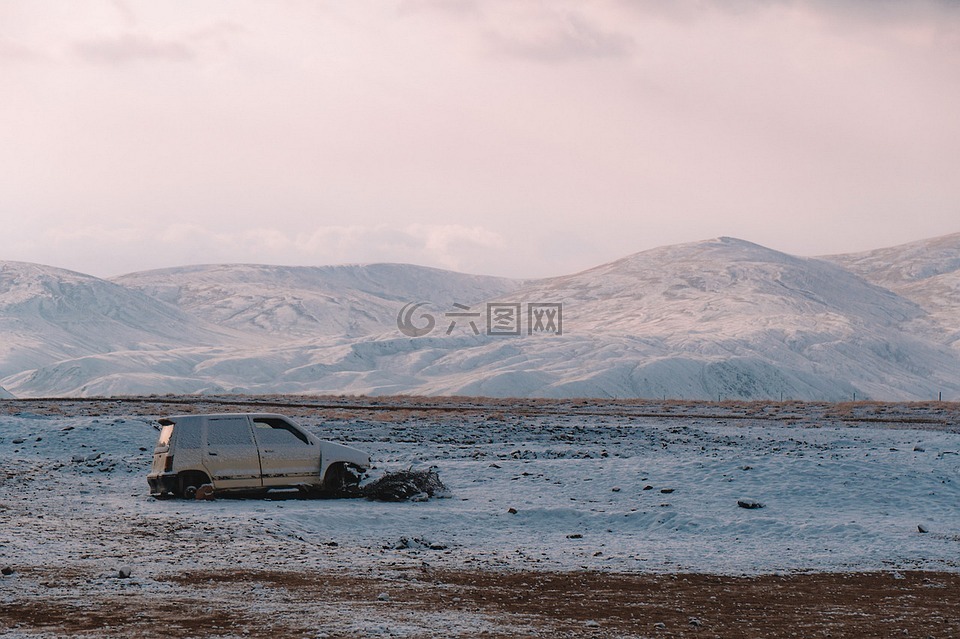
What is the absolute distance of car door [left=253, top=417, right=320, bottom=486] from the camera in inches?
835

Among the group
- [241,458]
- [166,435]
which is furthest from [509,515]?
[166,435]

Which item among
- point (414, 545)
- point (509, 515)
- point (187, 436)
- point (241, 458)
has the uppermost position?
point (187, 436)

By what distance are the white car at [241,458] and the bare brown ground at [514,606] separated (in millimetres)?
7600

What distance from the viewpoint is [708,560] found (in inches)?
613

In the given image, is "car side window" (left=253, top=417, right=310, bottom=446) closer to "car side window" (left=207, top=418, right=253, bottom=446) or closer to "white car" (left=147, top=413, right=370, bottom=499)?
"white car" (left=147, top=413, right=370, bottom=499)

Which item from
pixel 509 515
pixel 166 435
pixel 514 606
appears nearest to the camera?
pixel 514 606

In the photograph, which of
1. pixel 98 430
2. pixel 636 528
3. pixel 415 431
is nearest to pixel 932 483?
pixel 636 528

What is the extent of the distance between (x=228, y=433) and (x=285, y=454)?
1160mm

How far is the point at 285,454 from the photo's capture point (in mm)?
21312

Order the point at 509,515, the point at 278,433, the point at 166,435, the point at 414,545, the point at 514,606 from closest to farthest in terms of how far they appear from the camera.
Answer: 1. the point at 514,606
2. the point at 414,545
3. the point at 509,515
4. the point at 166,435
5. the point at 278,433

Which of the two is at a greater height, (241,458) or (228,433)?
(228,433)

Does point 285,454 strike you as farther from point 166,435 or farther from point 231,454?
point 166,435

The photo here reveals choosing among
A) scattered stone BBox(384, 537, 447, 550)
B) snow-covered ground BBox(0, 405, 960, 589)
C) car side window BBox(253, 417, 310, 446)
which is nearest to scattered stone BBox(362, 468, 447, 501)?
snow-covered ground BBox(0, 405, 960, 589)

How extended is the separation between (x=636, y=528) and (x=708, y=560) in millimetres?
3332
